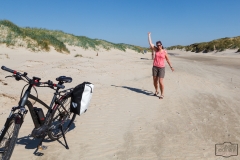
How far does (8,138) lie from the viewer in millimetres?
3680

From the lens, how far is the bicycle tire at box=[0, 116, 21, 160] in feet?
11.5

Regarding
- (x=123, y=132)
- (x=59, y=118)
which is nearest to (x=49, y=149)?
(x=59, y=118)

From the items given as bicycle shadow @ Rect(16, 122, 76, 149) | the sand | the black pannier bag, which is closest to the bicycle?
the black pannier bag

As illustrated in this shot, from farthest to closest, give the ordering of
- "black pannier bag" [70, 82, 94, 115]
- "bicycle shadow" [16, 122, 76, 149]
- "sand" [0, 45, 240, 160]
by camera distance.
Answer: "bicycle shadow" [16, 122, 76, 149] < "sand" [0, 45, 240, 160] < "black pannier bag" [70, 82, 94, 115]

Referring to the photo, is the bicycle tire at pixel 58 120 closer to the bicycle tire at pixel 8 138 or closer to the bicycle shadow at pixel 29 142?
the bicycle shadow at pixel 29 142

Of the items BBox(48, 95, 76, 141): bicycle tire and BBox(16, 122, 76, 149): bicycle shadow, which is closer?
BBox(48, 95, 76, 141): bicycle tire

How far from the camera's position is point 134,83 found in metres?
10.9

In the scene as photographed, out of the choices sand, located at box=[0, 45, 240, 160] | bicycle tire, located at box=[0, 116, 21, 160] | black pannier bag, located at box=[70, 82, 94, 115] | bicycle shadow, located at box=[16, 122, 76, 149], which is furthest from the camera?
bicycle shadow, located at box=[16, 122, 76, 149]

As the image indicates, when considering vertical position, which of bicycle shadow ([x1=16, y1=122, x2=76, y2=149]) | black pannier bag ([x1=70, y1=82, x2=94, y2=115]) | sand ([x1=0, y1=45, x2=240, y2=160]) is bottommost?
sand ([x1=0, y1=45, x2=240, y2=160])

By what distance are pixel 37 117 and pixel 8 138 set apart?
63 cm

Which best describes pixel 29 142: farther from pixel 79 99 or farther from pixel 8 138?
pixel 79 99

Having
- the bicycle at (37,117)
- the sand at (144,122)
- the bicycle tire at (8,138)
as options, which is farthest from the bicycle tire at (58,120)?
the bicycle tire at (8,138)

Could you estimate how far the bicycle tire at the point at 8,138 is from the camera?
3.52m

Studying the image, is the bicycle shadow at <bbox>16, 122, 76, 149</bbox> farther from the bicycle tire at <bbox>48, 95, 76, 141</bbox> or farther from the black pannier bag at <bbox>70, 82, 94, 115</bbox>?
the black pannier bag at <bbox>70, 82, 94, 115</bbox>
